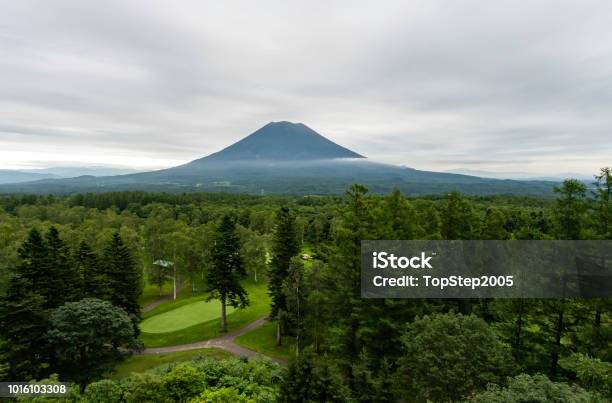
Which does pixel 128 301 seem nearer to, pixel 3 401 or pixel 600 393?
pixel 3 401

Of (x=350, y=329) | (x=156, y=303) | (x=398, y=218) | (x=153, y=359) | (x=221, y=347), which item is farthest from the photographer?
(x=156, y=303)

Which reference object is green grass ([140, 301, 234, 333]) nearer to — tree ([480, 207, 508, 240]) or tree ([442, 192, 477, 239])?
tree ([442, 192, 477, 239])

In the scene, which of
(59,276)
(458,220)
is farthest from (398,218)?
(59,276)

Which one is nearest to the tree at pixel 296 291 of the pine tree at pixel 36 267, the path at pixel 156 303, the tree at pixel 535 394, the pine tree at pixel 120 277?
the pine tree at pixel 120 277

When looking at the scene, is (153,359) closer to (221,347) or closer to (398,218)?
(221,347)

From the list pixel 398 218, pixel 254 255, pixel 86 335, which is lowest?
pixel 254 255

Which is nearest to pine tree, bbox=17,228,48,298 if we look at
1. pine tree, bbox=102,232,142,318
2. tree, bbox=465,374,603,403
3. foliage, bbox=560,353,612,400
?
pine tree, bbox=102,232,142,318
